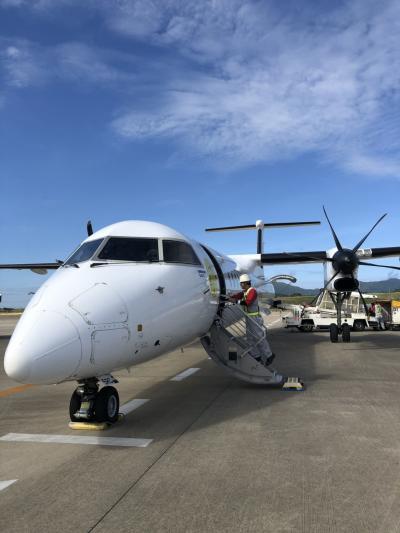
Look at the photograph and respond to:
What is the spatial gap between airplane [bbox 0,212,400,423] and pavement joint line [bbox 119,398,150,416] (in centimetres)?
75

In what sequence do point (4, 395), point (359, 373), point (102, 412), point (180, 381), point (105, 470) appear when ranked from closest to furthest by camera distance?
point (105, 470), point (102, 412), point (4, 395), point (180, 381), point (359, 373)

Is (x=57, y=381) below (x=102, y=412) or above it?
above

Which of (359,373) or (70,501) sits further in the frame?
(359,373)

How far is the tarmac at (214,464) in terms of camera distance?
333cm

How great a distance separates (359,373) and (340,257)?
19.8 ft

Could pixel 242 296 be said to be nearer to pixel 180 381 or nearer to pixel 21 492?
pixel 180 381

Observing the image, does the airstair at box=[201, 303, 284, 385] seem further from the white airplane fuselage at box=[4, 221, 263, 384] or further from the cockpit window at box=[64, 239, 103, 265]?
the cockpit window at box=[64, 239, 103, 265]

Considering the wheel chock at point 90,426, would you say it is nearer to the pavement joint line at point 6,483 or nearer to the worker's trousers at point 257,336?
the pavement joint line at point 6,483

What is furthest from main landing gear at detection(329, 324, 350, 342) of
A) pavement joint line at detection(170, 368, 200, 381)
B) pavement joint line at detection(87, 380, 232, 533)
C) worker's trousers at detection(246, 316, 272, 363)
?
pavement joint line at detection(87, 380, 232, 533)

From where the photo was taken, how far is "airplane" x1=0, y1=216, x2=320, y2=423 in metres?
4.53

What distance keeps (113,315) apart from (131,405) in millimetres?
2583

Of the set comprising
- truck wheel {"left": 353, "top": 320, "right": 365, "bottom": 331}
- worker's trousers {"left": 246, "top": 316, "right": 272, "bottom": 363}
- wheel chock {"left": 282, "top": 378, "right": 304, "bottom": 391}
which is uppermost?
worker's trousers {"left": 246, "top": 316, "right": 272, "bottom": 363}

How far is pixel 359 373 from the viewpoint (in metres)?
9.95

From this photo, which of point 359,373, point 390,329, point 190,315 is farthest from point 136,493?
point 390,329
